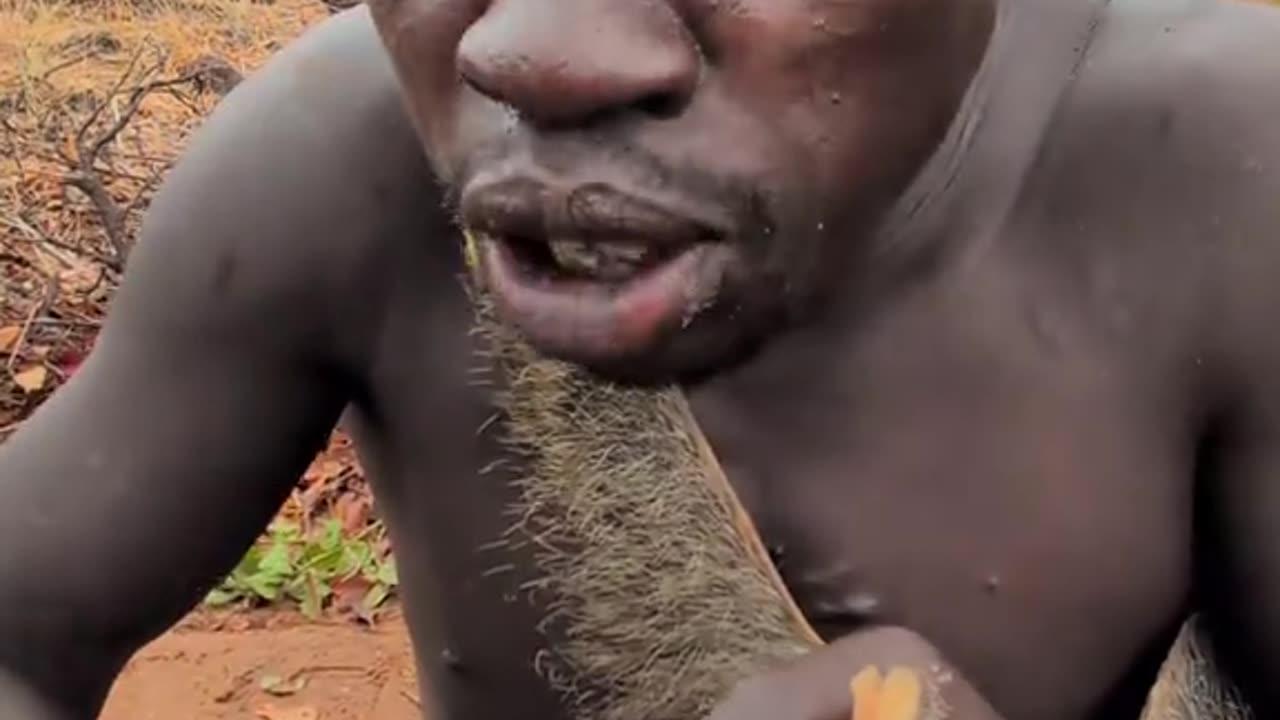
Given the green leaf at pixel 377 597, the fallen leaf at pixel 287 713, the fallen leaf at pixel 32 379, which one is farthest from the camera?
the fallen leaf at pixel 32 379

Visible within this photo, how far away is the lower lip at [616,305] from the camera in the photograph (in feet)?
2.77

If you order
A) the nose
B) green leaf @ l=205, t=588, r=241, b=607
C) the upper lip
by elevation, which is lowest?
green leaf @ l=205, t=588, r=241, b=607

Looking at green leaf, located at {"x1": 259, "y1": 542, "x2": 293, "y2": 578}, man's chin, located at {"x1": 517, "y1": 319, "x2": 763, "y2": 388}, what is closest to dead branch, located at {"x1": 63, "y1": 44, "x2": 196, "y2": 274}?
green leaf, located at {"x1": 259, "y1": 542, "x2": 293, "y2": 578}

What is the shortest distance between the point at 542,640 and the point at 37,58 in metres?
3.01

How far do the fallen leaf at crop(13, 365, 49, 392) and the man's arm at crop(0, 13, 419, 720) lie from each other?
2.01 m

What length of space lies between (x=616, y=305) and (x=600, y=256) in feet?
0.06

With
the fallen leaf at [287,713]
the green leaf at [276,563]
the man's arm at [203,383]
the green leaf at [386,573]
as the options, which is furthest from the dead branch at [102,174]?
the man's arm at [203,383]

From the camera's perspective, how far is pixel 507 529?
121 cm

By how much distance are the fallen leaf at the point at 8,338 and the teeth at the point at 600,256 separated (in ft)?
8.50

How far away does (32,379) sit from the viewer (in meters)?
3.20

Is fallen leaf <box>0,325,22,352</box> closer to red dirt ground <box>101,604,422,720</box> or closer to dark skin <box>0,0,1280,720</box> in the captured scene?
red dirt ground <box>101,604,422,720</box>

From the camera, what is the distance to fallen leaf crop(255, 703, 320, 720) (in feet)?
8.77

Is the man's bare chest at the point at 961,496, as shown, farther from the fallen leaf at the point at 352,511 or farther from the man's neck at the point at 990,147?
the fallen leaf at the point at 352,511

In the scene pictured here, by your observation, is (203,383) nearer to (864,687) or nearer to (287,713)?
(864,687)
